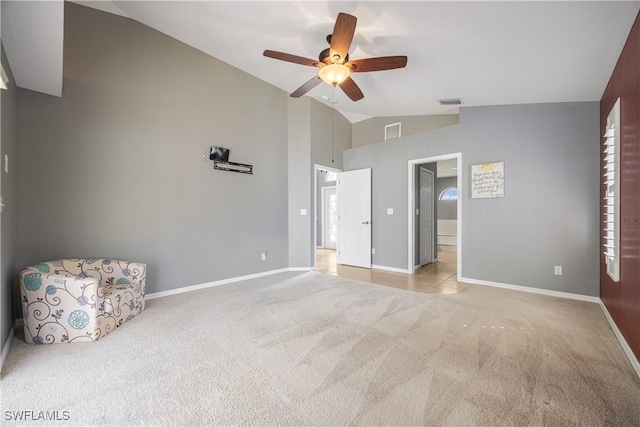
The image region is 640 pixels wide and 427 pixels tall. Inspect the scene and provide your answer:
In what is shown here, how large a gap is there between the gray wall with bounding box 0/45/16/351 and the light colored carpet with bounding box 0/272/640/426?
34 cm

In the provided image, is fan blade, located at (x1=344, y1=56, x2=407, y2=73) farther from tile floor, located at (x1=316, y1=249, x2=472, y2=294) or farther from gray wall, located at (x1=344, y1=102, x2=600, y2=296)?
tile floor, located at (x1=316, y1=249, x2=472, y2=294)

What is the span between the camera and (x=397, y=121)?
5477 mm

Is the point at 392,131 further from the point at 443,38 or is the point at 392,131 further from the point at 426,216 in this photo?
the point at 443,38

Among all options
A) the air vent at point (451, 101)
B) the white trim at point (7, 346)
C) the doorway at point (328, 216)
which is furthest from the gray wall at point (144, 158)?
the doorway at point (328, 216)

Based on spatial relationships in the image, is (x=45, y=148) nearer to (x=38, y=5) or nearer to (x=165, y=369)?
(x=38, y=5)

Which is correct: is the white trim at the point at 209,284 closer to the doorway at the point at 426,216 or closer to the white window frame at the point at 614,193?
the doorway at the point at 426,216

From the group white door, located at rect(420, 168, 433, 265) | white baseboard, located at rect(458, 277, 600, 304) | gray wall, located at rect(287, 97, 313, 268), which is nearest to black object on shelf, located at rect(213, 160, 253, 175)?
gray wall, located at rect(287, 97, 313, 268)

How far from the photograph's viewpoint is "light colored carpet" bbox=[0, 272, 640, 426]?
143cm

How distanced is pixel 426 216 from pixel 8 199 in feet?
20.5

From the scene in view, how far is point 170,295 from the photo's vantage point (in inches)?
137

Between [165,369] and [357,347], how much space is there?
1.41 metres

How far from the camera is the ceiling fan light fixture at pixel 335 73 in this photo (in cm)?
257

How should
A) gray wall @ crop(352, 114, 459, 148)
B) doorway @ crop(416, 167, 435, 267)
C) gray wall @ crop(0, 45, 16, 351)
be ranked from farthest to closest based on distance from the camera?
doorway @ crop(416, 167, 435, 267), gray wall @ crop(352, 114, 459, 148), gray wall @ crop(0, 45, 16, 351)

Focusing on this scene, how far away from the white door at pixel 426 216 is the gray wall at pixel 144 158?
10.7 ft
